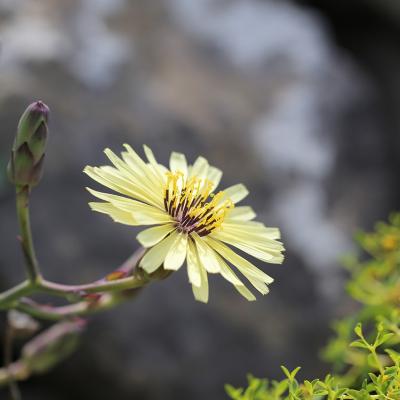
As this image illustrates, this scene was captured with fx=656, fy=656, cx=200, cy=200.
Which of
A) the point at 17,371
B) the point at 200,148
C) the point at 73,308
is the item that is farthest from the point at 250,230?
the point at 200,148

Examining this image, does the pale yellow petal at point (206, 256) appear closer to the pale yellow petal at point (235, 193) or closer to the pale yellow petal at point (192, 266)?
the pale yellow petal at point (192, 266)

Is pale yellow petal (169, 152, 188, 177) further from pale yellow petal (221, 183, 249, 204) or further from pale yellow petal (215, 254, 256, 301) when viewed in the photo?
pale yellow petal (215, 254, 256, 301)

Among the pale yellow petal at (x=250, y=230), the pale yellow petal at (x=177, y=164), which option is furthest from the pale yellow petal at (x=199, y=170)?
the pale yellow petal at (x=250, y=230)

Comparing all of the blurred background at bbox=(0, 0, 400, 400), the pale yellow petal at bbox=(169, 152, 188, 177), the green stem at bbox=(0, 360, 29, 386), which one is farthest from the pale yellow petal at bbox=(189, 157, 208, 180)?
the blurred background at bbox=(0, 0, 400, 400)

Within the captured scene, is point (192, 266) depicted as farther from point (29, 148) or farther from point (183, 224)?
point (29, 148)

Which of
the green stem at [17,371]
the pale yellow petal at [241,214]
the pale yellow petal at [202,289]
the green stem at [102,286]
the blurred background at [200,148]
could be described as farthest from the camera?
the blurred background at [200,148]

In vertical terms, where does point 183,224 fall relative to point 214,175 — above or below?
below

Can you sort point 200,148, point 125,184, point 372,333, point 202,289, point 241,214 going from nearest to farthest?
1. point 202,289
2. point 125,184
3. point 241,214
4. point 372,333
5. point 200,148

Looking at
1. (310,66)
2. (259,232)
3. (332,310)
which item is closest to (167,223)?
(259,232)
